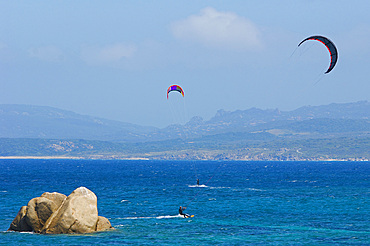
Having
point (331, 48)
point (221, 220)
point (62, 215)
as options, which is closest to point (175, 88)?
point (221, 220)

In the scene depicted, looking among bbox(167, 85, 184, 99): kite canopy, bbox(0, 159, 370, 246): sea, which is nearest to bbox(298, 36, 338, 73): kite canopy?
bbox(0, 159, 370, 246): sea

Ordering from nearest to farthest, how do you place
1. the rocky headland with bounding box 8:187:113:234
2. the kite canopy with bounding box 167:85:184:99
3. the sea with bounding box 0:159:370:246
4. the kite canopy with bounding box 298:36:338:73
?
the sea with bounding box 0:159:370:246, the rocky headland with bounding box 8:187:113:234, the kite canopy with bounding box 298:36:338:73, the kite canopy with bounding box 167:85:184:99

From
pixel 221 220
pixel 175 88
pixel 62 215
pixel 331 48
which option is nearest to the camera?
pixel 62 215

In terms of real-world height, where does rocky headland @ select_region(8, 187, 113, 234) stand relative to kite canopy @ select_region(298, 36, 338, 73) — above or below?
below

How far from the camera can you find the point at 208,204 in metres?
78.9

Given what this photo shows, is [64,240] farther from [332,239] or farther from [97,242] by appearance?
[332,239]

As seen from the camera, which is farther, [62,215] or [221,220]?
[221,220]

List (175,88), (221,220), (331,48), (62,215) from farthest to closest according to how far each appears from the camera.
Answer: (175,88) → (221,220) → (331,48) → (62,215)

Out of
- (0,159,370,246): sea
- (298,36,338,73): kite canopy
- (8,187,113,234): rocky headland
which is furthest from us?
(298,36,338,73): kite canopy

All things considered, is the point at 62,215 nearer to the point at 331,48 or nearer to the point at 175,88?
the point at 175,88

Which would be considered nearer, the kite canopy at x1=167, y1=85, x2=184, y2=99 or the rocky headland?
the rocky headland

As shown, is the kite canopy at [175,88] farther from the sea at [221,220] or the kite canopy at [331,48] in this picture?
the kite canopy at [331,48]

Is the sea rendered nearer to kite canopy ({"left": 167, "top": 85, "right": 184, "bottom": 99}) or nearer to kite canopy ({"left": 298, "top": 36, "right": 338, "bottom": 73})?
kite canopy ({"left": 167, "top": 85, "right": 184, "bottom": 99})

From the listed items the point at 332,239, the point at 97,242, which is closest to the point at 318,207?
the point at 332,239
